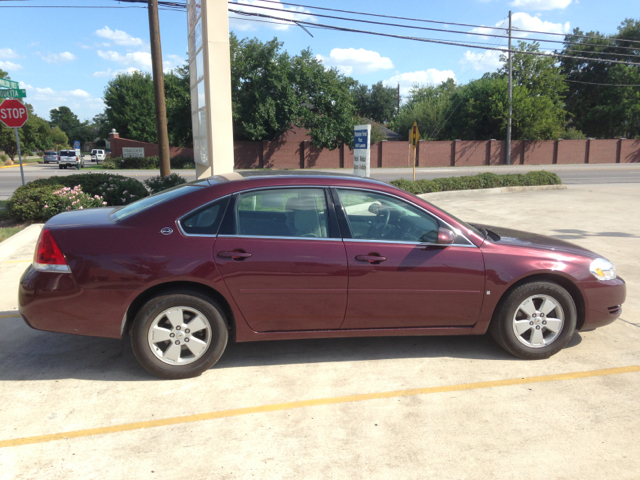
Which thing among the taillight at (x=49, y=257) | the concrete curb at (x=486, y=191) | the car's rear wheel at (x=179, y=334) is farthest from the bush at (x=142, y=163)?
the car's rear wheel at (x=179, y=334)

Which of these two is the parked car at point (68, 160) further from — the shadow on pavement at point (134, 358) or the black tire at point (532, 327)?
the black tire at point (532, 327)

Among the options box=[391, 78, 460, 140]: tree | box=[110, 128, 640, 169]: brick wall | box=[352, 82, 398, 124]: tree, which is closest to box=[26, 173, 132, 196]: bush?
box=[110, 128, 640, 169]: brick wall

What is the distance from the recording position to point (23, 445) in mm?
3111

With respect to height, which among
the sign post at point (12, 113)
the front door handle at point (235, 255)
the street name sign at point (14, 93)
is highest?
the street name sign at point (14, 93)

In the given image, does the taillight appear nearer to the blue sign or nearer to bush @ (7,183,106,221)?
bush @ (7,183,106,221)

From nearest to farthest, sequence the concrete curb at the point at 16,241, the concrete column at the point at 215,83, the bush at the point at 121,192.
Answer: the concrete curb at the point at 16,241 → the concrete column at the point at 215,83 → the bush at the point at 121,192

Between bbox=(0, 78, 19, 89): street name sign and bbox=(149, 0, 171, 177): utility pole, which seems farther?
bbox=(0, 78, 19, 89): street name sign

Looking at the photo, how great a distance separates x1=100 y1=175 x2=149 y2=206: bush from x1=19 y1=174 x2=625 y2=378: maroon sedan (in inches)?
258

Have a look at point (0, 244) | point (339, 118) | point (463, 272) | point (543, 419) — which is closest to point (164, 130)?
point (0, 244)

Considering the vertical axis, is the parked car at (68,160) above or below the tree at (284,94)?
below

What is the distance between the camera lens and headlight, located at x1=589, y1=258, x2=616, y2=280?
4.43m

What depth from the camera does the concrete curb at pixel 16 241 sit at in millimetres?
7731

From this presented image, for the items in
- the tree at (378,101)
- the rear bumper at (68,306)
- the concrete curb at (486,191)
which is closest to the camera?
the rear bumper at (68,306)

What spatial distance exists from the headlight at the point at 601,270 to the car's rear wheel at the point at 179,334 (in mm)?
3213
